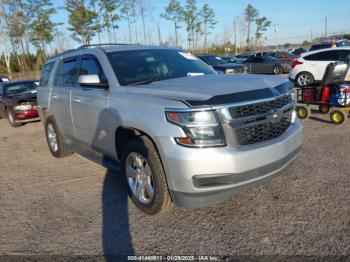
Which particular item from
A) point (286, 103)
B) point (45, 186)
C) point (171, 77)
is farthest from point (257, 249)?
point (45, 186)

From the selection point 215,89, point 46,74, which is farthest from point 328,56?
point 215,89

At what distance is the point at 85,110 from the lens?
4.39m

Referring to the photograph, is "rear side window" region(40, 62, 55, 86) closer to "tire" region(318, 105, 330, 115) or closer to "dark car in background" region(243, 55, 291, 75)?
"tire" region(318, 105, 330, 115)

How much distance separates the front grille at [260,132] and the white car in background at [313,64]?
10545 millimetres

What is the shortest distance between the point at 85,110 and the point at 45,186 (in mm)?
1370

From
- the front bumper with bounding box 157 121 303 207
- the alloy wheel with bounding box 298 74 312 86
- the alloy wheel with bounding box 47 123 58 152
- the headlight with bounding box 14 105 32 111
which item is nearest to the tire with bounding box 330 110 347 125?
the front bumper with bounding box 157 121 303 207

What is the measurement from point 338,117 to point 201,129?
5.48 m

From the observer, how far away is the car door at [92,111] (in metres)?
3.99

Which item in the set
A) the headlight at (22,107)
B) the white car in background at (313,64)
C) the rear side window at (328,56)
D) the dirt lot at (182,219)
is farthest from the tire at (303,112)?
the headlight at (22,107)

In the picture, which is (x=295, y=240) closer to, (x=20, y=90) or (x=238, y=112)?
(x=238, y=112)

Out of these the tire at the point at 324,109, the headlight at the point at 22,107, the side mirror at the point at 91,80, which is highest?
the side mirror at the point at 91,80

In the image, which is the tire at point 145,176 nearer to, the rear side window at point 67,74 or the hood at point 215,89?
the hood at point 215,89

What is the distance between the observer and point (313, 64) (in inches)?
516

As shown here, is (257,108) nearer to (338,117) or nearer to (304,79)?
(338,117)
